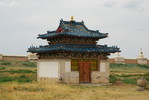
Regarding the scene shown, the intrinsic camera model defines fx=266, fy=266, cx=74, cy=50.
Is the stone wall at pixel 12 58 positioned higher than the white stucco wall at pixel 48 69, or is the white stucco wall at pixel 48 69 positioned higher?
the stone wall at pixel 12 58

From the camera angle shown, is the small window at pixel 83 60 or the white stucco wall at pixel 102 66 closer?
the small window at pixel 83 60

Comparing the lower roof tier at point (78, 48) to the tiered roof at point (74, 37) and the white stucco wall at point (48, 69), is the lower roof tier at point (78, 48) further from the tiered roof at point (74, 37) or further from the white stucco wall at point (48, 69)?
the white stucco wall at point (48, 69)

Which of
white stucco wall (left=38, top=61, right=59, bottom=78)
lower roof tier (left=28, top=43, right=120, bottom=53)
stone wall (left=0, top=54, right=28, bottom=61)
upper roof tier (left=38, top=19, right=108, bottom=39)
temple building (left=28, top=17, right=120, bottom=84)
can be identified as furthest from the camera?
stone wall (left=0, top=54, right=28, bottom=61)

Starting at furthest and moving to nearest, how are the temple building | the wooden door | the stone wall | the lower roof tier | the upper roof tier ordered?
the stone wall < the wooden door < the upper roof tier < the temple building < the lower roof tier

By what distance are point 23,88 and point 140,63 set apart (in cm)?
5369

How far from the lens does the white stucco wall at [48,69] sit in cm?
2552

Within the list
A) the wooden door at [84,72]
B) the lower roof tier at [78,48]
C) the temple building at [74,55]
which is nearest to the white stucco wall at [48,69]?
the temple building at [74,55]

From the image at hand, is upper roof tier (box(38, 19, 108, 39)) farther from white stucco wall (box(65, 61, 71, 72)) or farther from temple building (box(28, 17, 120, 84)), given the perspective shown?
white stucco wall (box(65, 61, 71, 72))

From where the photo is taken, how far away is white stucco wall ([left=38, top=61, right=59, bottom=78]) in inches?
1005

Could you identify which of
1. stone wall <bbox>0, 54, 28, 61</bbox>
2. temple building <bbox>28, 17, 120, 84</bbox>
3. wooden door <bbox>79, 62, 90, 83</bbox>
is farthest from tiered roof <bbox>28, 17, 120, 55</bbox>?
stone wall <bbox>0, 54, 28, 61</bbox>

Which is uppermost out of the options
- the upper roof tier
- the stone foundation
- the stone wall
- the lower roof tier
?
the upper roof tier

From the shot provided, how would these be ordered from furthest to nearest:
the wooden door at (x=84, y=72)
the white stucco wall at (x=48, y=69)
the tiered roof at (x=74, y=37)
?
the wooden door at (x=84, y=72), the white stucco wall at (x=48, y=69), the tiered roof at (x=74, y=37)

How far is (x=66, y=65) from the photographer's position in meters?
25.1

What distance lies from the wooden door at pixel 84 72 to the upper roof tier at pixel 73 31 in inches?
113
